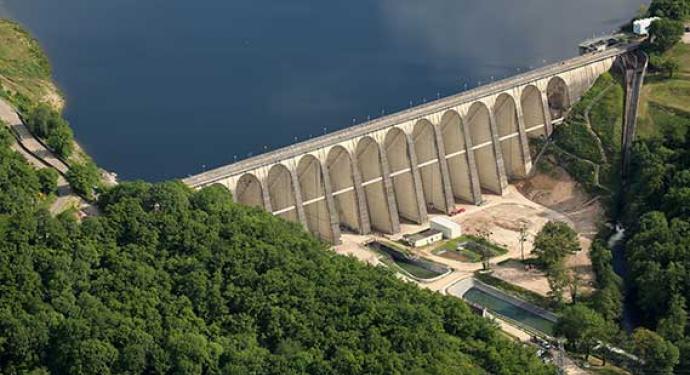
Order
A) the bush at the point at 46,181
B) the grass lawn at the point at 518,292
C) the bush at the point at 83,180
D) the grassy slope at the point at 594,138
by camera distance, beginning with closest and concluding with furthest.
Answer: the bush at the point at 46,181 < the bush at the point at 83,180 < the grass lawn at the point at 518,292 < the grassy slope at the point at 594,138

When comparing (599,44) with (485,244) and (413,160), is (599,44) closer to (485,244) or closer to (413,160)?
(413,160)

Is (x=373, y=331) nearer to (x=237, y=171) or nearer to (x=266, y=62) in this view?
(x=237, y=171)

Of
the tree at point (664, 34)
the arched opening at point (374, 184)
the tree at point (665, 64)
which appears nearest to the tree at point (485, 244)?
the arched opening at point (374, 184)

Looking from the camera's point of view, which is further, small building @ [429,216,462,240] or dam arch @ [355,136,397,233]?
dam arch @ [355,136,397,233]

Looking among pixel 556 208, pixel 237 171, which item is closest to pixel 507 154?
pixel 556 208

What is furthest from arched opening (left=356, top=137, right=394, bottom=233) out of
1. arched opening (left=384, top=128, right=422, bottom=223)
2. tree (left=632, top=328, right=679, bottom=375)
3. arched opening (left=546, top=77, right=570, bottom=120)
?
tree (left=632, top=328, right=679, bottom=375)

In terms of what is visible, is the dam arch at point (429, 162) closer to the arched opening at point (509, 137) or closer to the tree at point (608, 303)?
the arched opening at point (509, 137)

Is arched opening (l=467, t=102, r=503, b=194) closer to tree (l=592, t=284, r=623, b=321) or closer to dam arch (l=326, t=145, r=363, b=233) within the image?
dam arch (l=326, t=145, r=363, b=233)
